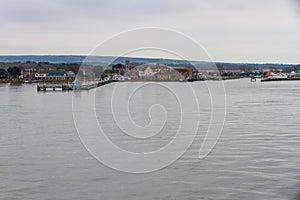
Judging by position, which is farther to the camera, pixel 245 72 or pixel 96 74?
pixel 245 72

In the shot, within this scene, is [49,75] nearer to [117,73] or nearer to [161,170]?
[117,73]

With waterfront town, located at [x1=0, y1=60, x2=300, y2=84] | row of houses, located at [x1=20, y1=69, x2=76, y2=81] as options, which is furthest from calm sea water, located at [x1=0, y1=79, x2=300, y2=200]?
row of houses, located at [x1=20, y1=69, x2=76, y2=81]

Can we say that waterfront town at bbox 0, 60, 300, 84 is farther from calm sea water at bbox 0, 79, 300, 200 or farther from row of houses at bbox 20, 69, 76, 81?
calm sea water at bbox 0, 79, 300, 200

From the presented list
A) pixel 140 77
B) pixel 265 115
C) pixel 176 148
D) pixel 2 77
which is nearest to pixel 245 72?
pixel 2 77

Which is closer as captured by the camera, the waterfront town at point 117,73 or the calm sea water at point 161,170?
the calm sea water at point 161,170

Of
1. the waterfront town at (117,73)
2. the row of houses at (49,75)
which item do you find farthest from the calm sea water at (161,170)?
the row of houses at (49,75)

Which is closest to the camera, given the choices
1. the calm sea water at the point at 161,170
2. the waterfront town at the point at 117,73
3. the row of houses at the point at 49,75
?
the calm sea water at the point at 161,170

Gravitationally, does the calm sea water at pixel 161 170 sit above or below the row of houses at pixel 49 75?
below

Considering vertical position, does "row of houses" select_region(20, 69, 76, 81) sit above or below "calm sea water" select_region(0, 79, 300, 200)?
above

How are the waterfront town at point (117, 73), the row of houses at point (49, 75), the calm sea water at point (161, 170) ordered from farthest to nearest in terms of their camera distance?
the row of houses at point (49, 75) < the waterfront town at point (117, 73) < the calm sea water at point (161, 170)

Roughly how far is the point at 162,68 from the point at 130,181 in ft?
104

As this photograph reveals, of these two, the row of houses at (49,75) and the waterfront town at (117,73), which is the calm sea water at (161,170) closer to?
the waterfront town at (117,73)

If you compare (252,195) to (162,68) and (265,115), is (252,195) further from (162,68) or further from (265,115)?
(162,68)

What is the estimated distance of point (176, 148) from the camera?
795cm
